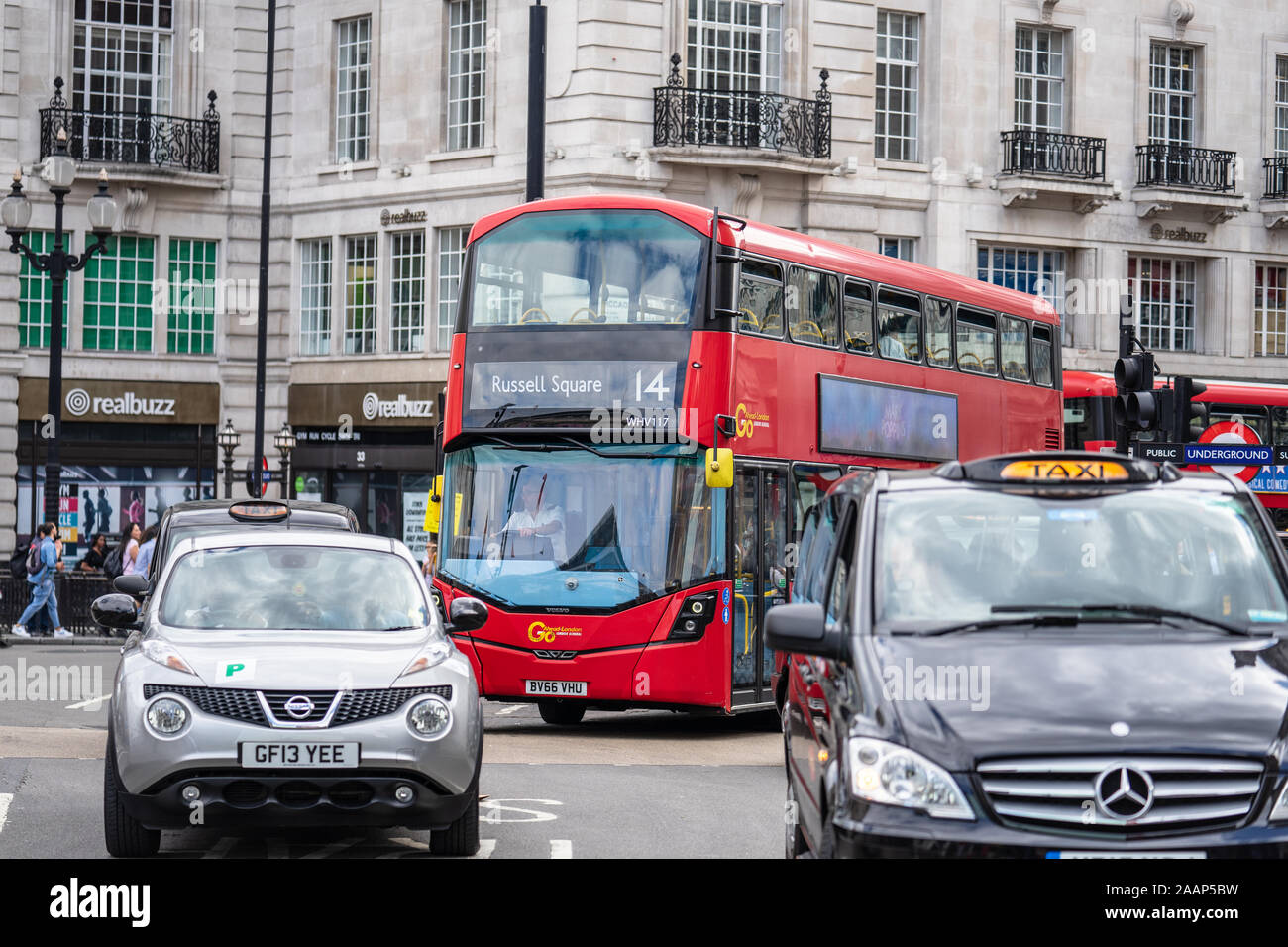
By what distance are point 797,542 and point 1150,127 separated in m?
23.5

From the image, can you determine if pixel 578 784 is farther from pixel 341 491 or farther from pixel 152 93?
pixel 152 93

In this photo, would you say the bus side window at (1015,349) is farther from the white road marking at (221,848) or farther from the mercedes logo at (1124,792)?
the mercedes logo at (1124,792)

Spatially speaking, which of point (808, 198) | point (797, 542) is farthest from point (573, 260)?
point (808, 198)

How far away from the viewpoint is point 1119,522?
267 inches

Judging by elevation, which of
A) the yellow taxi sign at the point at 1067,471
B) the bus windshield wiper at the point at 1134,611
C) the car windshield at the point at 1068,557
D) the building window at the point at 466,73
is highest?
the building window at the point at 466,73

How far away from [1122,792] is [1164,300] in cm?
3303

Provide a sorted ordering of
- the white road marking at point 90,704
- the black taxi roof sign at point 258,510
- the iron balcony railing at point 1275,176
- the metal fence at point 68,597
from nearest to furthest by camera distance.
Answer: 1. the black taxi roof sign at point 258,510
2. the white road marking at point 90,704
3. the metal fence at point 68,597
4. the iron balcony railing at point 1275,176

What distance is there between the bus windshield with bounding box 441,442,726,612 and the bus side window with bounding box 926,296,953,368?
388cm

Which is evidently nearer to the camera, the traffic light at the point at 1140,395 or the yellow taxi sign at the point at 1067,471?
the yellow taxi sign at the point at 1067,471

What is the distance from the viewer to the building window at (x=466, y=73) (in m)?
33.6

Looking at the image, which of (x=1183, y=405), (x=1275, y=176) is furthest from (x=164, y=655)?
(x=1275, y=176)

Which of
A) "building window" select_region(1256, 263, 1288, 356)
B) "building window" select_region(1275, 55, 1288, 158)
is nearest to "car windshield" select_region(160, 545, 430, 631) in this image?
"building window" select_region(1256, 263, 1288, 356)

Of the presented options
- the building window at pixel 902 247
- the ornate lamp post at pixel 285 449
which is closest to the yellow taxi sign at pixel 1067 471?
the building window at pixel 902 247

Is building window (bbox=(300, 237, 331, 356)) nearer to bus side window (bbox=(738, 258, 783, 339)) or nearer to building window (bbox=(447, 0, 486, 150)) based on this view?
building window (bbox=(447, 0, 486, 150))
